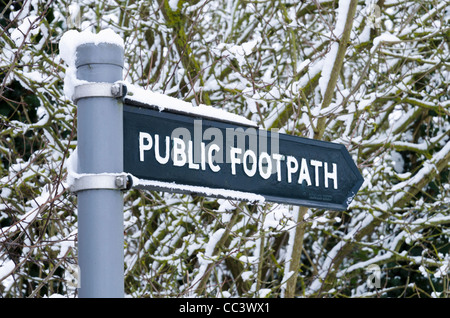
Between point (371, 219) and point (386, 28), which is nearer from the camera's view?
point (371, 219)

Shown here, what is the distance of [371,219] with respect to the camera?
22.5 ft

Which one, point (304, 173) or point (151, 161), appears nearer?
point (151, 161)

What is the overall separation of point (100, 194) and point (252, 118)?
16.4 feet

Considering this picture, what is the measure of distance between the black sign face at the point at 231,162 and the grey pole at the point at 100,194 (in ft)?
0.22

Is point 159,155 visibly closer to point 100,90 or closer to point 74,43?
point 100,90

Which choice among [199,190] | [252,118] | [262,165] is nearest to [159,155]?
[199,190]

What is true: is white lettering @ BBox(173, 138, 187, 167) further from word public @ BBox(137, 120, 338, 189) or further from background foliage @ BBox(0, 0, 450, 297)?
background foliage @ BBox(0, 0, 450, 297)

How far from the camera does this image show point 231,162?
1951 mm

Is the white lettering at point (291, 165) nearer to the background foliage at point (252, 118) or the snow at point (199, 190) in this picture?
the snow at point (199, 190)

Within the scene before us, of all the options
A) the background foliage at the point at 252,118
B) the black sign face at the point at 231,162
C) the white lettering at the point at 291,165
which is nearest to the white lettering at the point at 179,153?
the black sign face at the point at 231,162
